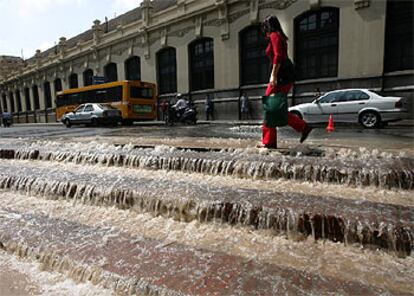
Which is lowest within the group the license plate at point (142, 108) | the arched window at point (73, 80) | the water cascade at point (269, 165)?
the water cascade at point (269, 165)

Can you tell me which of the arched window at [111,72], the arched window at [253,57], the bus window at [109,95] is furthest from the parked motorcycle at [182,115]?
the arched window at [111,72]

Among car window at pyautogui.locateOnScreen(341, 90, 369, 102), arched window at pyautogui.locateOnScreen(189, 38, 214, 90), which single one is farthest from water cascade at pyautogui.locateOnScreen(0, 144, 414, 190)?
arched window at pyautogui.locateOnScreen(189, 38, 214, 90)

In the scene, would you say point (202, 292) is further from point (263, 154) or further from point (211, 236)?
point (263, 154)

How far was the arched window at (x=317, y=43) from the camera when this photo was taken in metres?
16.5

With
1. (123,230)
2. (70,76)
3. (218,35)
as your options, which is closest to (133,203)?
(123,230)

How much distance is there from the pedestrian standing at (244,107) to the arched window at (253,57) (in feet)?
4.04

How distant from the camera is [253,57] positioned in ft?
64.0

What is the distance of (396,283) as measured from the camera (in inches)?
77.9

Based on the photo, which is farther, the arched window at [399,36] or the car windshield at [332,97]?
the arched window at [399,36]

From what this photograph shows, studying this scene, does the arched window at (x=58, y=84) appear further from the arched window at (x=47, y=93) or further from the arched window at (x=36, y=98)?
the arched window at (x=36, y=98)

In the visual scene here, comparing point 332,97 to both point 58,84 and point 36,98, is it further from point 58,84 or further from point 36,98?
point 36,98

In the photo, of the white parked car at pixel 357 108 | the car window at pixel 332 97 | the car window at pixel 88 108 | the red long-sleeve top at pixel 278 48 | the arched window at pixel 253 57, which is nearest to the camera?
the red long-sleeve top at pixel 278 48

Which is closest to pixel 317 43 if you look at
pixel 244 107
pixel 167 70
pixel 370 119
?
pixel 244 107

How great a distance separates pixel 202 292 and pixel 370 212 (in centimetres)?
166
